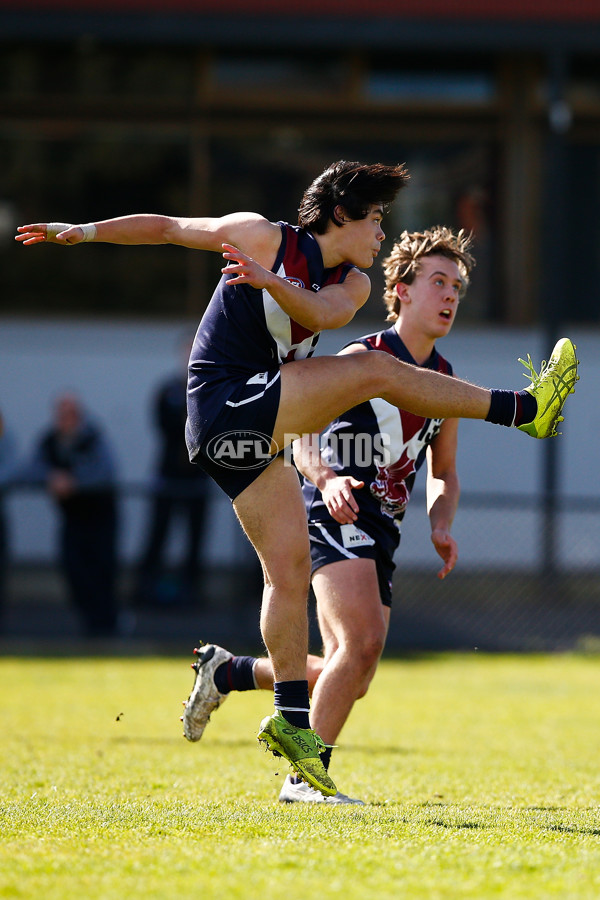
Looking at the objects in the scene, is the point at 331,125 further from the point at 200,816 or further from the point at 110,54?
the point at 200,816

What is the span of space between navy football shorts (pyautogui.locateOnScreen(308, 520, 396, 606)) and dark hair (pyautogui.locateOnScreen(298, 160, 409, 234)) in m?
1.24

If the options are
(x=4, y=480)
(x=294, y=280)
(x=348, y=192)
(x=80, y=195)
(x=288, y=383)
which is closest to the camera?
(x=288, y=383)

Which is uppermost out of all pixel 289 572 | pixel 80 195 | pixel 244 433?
pixel 80 195

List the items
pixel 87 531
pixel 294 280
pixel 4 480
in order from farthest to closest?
pixel 4 480, pixel 87 531, pixel 294 280

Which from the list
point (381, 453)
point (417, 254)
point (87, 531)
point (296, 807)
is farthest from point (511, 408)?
point (87, 531)

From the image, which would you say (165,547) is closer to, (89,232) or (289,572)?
(289,572)

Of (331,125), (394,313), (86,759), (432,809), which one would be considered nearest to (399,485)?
(394,313)

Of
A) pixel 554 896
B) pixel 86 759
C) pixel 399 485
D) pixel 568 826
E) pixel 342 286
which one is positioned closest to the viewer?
pixel 554 896

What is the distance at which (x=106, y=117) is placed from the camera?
1384 centimetres

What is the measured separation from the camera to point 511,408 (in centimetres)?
446

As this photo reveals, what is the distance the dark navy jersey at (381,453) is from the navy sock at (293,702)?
0.84 m

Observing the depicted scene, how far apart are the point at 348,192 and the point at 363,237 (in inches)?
7.0

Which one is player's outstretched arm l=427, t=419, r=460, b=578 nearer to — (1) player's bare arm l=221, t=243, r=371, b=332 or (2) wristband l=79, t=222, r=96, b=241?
(1) player's bare arm l=221, t=243, r=371, b=332

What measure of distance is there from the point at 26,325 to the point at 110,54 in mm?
3225
